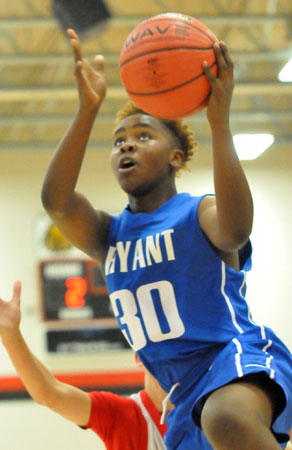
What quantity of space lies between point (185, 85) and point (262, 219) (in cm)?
735

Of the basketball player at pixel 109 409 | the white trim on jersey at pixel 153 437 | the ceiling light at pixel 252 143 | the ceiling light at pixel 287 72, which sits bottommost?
the white trim on jersey at pixel 153 437

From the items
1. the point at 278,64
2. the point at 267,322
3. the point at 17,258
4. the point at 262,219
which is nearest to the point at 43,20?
the point at 278,64

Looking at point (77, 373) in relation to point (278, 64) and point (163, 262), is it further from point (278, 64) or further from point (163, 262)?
point (163, 262)

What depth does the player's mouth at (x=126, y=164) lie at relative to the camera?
258 cm

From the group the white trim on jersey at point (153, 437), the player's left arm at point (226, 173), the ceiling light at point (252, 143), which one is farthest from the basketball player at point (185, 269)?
the ceiling light at point (252, 143)

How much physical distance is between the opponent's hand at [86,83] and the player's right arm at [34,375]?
95 centimetres

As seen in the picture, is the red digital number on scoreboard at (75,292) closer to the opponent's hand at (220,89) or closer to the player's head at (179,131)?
the player's head at (179,131)

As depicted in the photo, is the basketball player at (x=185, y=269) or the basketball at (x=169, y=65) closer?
the basketball player at (x=185, y=269)

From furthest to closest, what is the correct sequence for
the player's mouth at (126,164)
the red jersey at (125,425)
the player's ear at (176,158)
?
the red jersey at (125,425) < the player's ear at (176,158) < the player's mouth at (126,164)

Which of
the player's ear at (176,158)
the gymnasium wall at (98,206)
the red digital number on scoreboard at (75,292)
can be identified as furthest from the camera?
the gymnasium wall at (98,206)

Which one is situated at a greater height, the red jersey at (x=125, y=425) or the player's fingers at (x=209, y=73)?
the player's fingers at (x=209, y=73)

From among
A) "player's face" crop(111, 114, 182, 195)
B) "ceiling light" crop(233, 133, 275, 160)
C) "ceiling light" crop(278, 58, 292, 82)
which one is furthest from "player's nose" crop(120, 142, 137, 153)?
"ceiling light" crop(233, 133, 275, 160)

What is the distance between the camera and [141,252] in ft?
8.10

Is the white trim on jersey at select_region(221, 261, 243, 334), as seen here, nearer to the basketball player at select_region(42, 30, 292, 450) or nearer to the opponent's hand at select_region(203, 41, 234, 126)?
the basketball player at select_region(42, 30, 292, 450)
